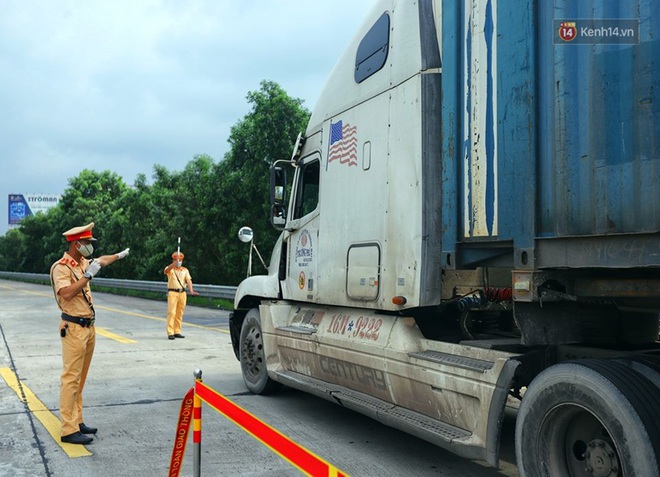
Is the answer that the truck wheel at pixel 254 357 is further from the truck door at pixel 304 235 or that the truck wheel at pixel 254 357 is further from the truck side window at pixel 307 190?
the truck side window at pixel 307 190

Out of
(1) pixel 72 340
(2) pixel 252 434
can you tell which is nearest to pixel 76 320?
(1) pixel 72 340

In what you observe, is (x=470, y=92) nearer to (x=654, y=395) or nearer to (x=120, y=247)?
(x=654, y=395)

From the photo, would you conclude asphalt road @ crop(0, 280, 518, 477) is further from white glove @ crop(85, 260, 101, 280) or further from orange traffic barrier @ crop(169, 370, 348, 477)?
white glove @ crop(85, 260, 101, 280)

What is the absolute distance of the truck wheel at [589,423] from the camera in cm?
312

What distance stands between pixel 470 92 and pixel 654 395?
230 centimetres

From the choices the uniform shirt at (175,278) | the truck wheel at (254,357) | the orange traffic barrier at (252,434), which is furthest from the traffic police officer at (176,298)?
the orange traffic barrier at (252,434)

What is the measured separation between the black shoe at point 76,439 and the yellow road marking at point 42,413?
0.03 m

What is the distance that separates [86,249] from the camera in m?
5.95

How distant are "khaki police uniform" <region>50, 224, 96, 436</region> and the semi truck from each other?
79.8 inches

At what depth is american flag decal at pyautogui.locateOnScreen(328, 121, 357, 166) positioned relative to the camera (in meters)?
5.94

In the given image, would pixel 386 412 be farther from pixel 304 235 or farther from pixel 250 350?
pixel 250 350

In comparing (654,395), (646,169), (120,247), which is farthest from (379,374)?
(120,247)

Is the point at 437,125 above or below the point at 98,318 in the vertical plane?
above

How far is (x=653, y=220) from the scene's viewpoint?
3.22 metres
